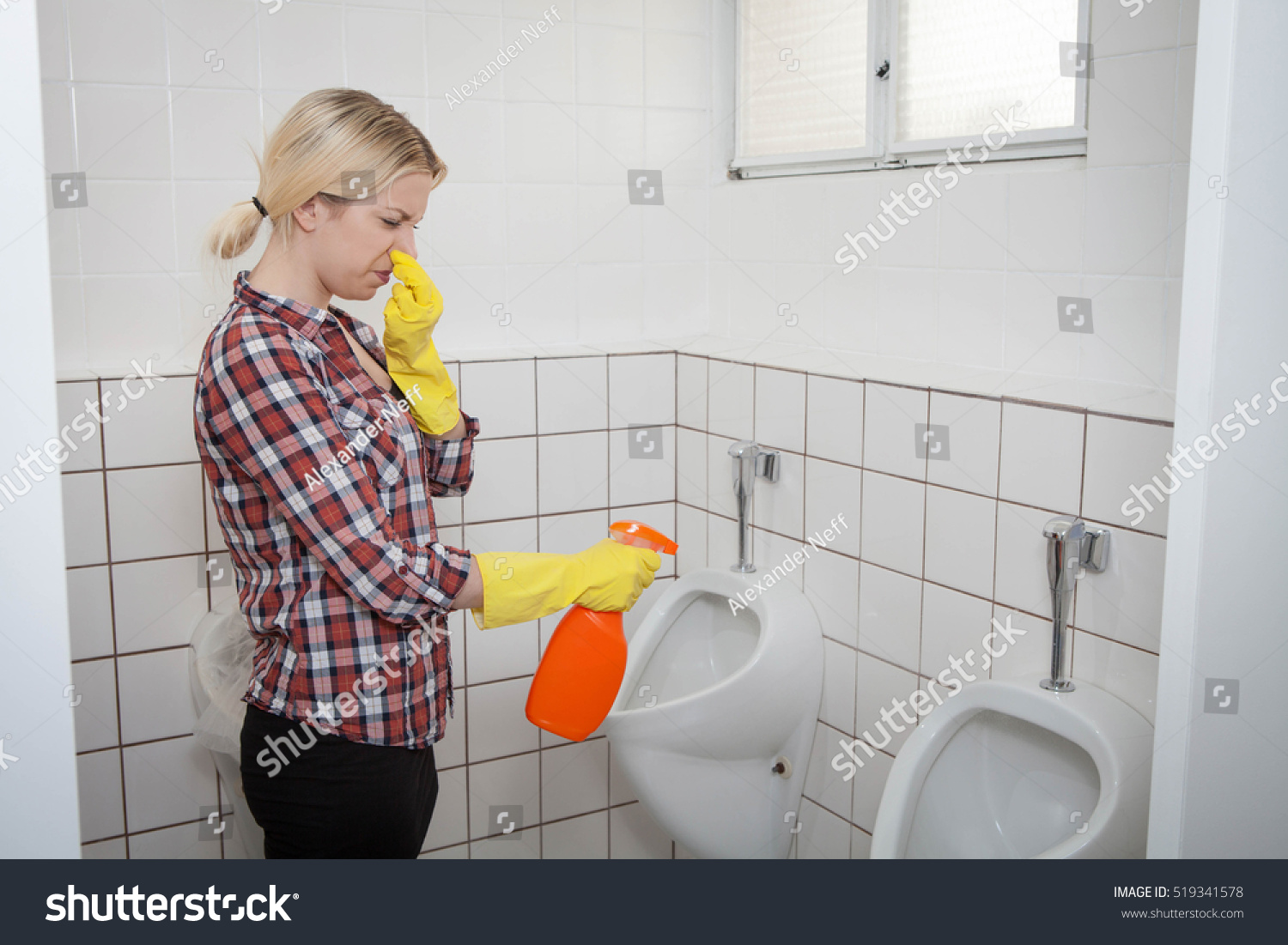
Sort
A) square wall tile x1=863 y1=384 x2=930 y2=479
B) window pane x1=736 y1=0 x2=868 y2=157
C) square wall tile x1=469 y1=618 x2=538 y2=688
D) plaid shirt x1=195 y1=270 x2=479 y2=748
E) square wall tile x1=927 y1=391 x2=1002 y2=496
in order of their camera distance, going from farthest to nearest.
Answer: square wall tile x1=469 y1=618 x2=538 y2=688 < window pane x1=736 y1=0 x2=868 y2=157 < square wall tile x1=863 y1=384 x2=930 y2=479 < square wall tile x1=927 y1=391 x2=1002 y2=496 < plaid shirt x1=195 y1=270 x2=479 y2=748

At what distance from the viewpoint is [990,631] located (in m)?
1.60

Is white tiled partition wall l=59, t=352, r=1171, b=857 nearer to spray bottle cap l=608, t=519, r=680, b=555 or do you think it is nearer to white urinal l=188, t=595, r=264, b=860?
white urinal l=188, t=595, r=264, b=860

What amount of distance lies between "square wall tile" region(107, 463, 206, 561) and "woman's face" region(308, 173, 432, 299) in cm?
59

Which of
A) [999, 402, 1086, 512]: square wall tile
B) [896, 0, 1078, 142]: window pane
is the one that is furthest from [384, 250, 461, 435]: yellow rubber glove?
[896, 0, 1078, 142]: window pane

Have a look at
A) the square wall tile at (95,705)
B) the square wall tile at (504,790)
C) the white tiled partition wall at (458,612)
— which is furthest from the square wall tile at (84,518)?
the square wall tile at (504,790)

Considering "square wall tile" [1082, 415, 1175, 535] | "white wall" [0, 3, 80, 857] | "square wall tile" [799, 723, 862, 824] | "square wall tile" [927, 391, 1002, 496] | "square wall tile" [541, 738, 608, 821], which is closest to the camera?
"white wall" [0, 3, 80, 857]

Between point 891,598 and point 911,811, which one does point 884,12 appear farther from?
point 911,811

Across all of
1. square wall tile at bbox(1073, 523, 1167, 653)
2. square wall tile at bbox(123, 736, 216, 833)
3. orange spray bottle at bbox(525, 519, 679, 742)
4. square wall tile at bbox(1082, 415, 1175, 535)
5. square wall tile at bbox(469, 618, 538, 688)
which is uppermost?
square wall tile at bbox(1082, 415, 1175, 535)

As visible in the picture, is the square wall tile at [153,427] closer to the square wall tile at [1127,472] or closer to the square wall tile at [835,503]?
the square wall tile at [835,503]

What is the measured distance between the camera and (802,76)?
215 cm

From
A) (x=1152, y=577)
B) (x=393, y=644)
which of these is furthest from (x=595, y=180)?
(x=1152, y=577)

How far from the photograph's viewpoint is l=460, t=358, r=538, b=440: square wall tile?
6.69 ft

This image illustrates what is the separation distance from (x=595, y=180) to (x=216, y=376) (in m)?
1.13

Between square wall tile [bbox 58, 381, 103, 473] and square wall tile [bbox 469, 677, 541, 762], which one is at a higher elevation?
square wall tile [bbox 58, 381, 103, 473]
